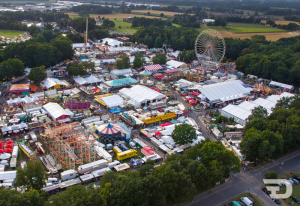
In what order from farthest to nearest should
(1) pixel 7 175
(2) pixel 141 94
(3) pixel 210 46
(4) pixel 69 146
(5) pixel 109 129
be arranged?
(3) pixel 210 46 → (2) pixel 141 94 → (5) pixel 109 129 → (4) pixel 69 146 → (1) pixel 7 175

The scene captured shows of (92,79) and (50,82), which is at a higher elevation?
(92,79)

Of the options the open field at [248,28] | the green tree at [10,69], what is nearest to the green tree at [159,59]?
the green tree at [10,69]

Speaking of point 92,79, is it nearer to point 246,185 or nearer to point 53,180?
point 53,180

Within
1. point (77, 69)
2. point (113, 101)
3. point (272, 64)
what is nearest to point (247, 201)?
point (113, 101)

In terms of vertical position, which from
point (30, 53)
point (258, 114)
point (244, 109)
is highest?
point (258, 114)

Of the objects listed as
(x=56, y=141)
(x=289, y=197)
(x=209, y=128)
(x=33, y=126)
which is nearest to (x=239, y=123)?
(x=209, y=128)
